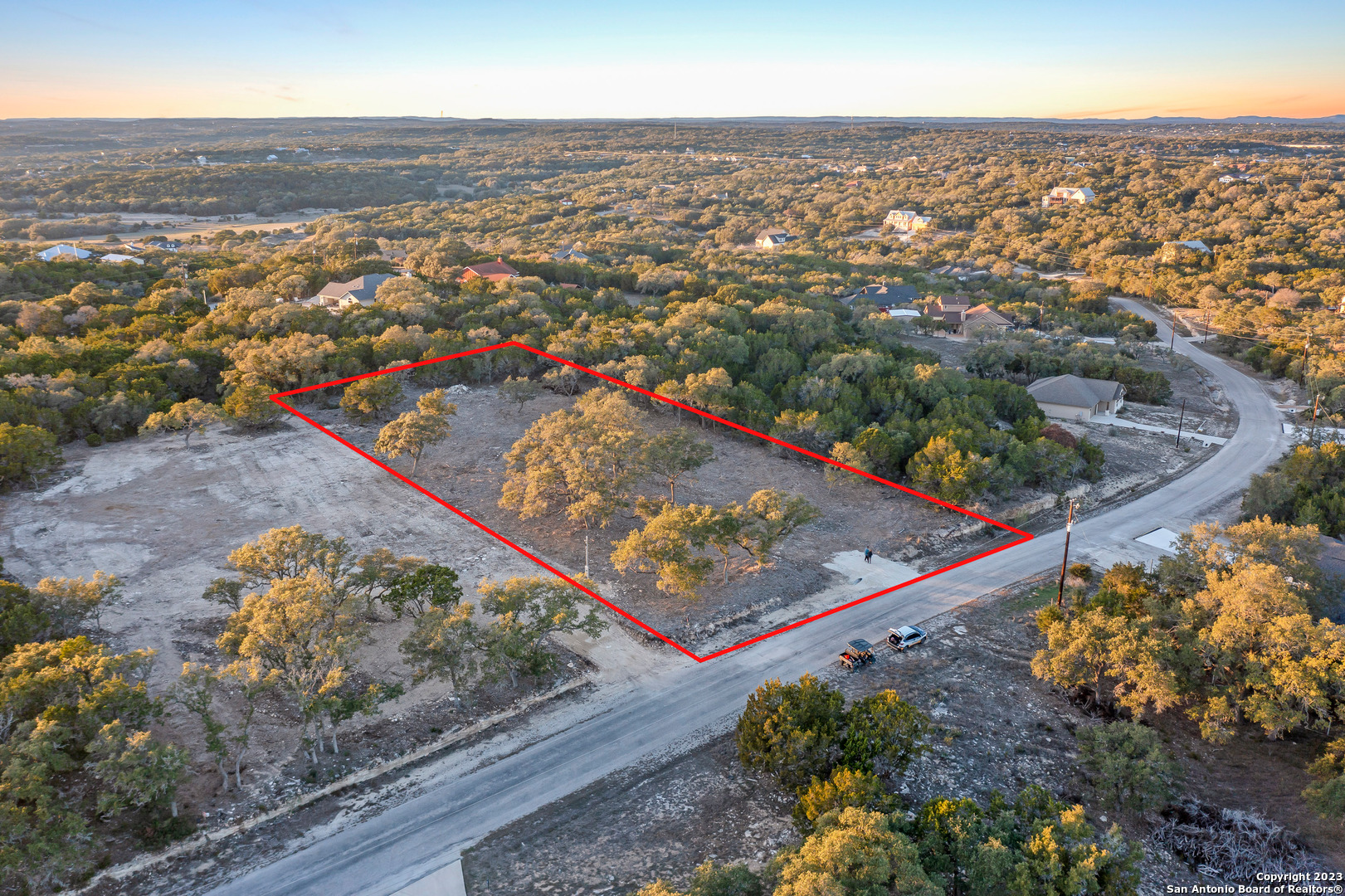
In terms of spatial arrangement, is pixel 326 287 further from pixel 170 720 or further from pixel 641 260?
pixel 170 720

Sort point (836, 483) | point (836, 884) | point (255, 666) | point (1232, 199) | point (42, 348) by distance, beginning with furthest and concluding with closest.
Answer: point (1232, 199) < point (42, 348) < point (836, 483) < point (255, 666) < point (836, 884)

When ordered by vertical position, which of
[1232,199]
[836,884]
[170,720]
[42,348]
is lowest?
[170,720]

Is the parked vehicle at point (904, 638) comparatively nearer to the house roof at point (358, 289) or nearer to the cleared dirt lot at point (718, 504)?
the cleared dirt lot at point (718, 504)

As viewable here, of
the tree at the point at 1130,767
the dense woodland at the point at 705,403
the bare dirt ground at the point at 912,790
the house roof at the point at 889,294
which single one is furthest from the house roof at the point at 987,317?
the tree at the point at 1130,767

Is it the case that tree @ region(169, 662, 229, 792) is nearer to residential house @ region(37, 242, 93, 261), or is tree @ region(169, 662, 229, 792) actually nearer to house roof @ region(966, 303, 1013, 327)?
house roof @ region(966, 303, 1013, 327)

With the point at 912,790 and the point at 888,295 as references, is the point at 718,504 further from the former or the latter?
the point at 888,295

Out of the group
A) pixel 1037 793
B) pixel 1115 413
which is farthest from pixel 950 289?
pixel 1037 793

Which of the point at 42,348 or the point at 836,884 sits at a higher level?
the point at 42,348
